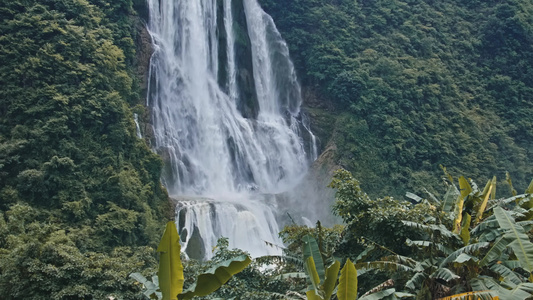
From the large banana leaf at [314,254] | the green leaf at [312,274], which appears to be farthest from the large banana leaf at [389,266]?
the green leaf at [312,274]

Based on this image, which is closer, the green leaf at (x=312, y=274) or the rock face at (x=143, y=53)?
the green leaf at (x=312, y=274)

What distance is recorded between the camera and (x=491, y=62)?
112 ft

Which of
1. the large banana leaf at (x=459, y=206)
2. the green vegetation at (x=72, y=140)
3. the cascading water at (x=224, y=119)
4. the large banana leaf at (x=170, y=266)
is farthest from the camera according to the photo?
the cascading water at (x=224, y=119)

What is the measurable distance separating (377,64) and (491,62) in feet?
28.2

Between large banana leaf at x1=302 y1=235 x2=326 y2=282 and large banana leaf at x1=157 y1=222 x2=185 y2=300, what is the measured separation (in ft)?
6.84

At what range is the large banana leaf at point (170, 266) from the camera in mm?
5688

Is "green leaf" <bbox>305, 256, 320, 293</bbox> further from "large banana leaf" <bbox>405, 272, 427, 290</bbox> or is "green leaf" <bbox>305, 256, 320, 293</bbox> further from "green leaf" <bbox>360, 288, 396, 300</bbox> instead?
"large banana leaf" <bbox>405, 272, 427, 290</bbox>

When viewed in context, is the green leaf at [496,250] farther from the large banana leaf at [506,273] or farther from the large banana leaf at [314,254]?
the large banana leaf at [314,254]

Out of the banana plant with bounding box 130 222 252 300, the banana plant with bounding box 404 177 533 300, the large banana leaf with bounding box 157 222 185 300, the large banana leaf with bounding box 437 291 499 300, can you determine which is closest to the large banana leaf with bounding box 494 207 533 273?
the banana plant with bounding box 404 177 533 300

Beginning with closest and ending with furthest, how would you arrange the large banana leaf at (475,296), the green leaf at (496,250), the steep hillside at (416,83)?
the large banana leaf at (475,296), the green leaf at (496,250), the steep hillside at (416,83)

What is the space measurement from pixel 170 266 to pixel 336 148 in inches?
912

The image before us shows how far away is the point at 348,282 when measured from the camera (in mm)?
5918

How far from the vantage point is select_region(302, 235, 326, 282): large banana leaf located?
282 inches

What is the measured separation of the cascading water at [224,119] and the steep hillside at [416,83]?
2.23 m
